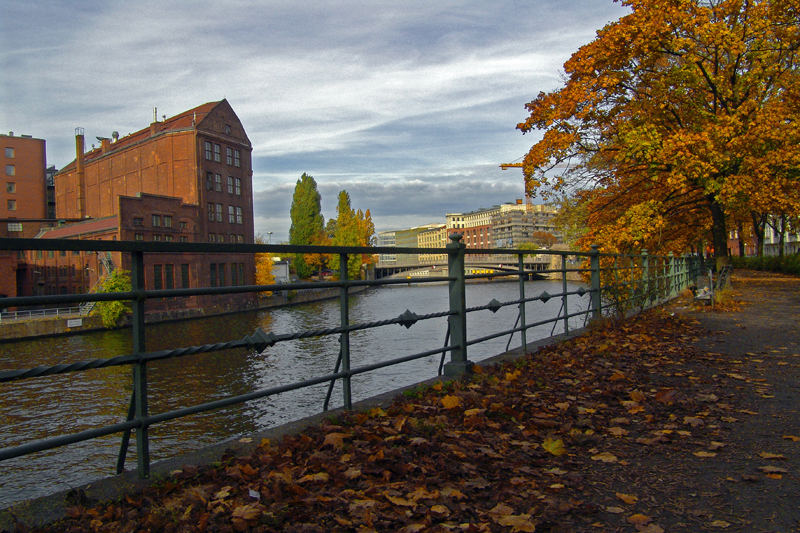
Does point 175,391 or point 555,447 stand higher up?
point 555,447

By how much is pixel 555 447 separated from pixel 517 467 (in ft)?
1.33

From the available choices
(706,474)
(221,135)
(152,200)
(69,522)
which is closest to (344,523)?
(69,522)

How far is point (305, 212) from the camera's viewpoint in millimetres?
86375

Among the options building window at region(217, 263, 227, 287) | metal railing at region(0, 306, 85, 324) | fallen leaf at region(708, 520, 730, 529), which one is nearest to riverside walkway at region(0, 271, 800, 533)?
fallen leaf at region(708, 520, 730, 529)

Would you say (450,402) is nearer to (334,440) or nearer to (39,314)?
(334,440)

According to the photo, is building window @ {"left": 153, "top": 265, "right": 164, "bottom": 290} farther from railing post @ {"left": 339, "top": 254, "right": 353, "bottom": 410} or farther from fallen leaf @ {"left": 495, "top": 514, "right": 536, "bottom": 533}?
fallen leaf @ {"left": 495, "top": 514, "right": 536, "bottom": 533}

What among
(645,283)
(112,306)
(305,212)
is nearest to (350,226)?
(305,212)

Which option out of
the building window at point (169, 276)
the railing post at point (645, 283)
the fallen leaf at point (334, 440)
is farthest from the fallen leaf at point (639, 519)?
the building window at point (169, 276)

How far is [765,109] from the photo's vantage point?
15.5 meters

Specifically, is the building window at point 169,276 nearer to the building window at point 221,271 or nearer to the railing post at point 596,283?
the building window at point 221,271

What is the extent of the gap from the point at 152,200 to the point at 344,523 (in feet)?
162

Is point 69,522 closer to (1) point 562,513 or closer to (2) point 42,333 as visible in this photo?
(1) point 562,513

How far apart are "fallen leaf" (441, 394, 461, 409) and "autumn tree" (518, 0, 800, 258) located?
1245 centimetres

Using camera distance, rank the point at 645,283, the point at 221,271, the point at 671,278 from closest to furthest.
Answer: the point at 645,283
the point at 671,278
the point at 221,271
